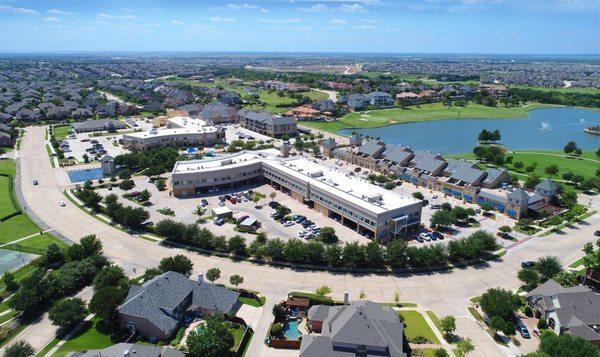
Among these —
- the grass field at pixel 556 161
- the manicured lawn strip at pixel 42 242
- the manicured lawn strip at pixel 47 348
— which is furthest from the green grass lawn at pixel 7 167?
the grass field at pixel 556 161

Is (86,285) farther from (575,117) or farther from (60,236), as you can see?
(575,117)

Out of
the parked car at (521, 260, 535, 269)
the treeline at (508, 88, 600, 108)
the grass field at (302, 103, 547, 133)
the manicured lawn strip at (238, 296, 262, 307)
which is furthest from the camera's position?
the treeline at (508, 88, 600, 108)

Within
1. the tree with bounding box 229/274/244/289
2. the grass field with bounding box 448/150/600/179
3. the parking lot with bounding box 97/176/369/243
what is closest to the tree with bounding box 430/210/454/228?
the parking lot with bounding box 97/176/369/243

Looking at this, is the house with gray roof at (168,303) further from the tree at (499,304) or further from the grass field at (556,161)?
the grass field at (556,161)

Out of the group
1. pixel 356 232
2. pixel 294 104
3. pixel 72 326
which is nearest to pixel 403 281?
pixel 356 232

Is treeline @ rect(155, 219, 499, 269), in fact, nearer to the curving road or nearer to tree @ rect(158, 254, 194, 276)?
the curving road

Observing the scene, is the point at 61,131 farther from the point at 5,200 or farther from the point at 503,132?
the point at 503,132

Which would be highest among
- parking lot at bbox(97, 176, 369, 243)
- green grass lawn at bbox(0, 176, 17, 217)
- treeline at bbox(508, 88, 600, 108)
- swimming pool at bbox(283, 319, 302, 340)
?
treeline at bbox(508, 88, 600, 108)
